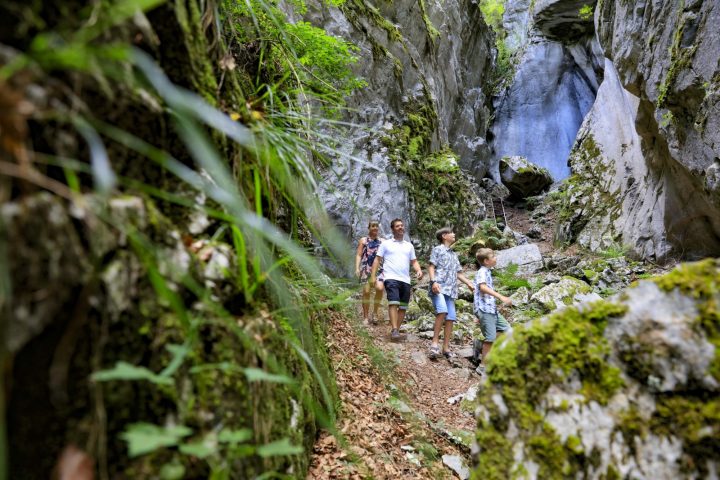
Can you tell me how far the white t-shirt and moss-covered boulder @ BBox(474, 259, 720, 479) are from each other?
13.2 ft

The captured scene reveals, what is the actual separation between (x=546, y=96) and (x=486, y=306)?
86.3 ft

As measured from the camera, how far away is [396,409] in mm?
3100

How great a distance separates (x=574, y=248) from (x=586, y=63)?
17.0 m

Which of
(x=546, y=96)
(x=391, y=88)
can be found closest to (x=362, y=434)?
(x=391, y=88)

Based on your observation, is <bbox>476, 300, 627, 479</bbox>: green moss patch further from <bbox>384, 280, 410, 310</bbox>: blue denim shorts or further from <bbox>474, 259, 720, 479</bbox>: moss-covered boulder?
Answer: <bbox>384, 280, 410, 310</bbox>: blue denim shorts

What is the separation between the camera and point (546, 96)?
86.6 ft

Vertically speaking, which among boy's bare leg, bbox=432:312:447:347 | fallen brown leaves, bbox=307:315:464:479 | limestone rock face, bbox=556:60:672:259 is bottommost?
fallen brown leaves, bbox=307:315:464:479

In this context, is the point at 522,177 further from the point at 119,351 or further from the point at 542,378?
the point at 119,351

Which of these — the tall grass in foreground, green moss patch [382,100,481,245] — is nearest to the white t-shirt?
the tall grass in foreground

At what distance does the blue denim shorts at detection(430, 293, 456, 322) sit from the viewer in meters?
5.36

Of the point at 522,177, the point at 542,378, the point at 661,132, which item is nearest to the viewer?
the point at 542,378

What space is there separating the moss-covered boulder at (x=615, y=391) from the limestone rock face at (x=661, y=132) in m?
6.47

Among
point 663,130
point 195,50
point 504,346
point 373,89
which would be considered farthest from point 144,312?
point 373,89

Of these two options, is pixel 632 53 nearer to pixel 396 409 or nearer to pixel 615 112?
pixel 615 112
